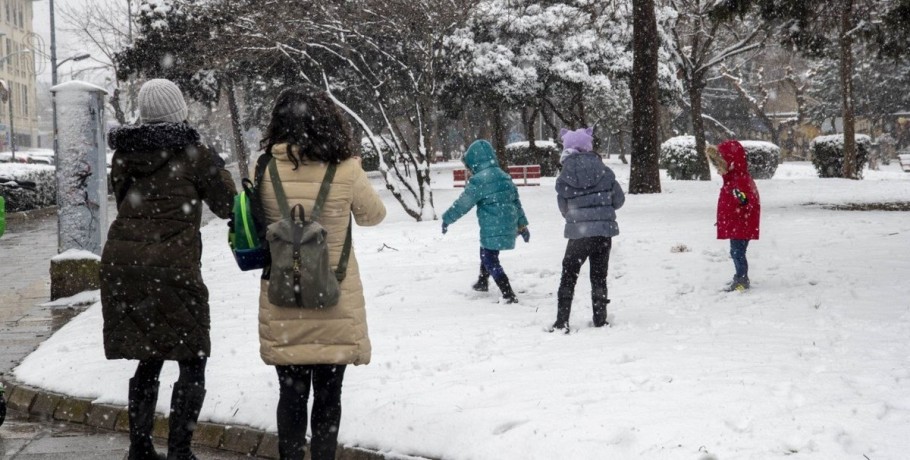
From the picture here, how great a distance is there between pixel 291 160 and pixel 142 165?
0.88 m

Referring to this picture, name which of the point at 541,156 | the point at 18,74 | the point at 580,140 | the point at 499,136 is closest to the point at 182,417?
the point at 580,140

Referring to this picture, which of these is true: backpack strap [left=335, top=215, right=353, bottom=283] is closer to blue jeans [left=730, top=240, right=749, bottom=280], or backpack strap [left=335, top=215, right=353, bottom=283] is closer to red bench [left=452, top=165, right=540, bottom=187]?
blue jeans [left=730, top=240, right=749, bottom=280]

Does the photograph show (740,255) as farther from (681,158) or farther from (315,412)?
(681,158)

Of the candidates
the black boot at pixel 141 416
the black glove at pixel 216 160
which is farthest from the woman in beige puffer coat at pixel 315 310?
the black boot at pixel 141 416

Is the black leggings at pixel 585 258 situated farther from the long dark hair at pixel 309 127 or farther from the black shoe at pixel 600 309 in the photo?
the long dark hair at pixel 309 127

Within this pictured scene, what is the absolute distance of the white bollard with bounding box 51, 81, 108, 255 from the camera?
9898mm

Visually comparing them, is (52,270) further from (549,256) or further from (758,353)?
(758,353)

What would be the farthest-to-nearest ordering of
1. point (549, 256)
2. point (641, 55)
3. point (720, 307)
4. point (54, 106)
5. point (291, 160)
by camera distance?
point (641, 55), point (549, 256), point (54, 106), point (720, 307), point (291, 160)

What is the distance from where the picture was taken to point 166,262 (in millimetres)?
4203

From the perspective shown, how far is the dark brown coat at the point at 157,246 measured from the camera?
13.8 feet

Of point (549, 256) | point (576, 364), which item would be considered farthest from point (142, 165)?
point (549, 256)

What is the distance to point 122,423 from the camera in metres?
5.69

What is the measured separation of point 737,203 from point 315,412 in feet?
18.2

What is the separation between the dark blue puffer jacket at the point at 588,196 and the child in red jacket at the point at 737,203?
1746 millimetres
